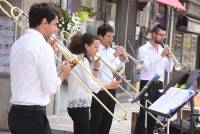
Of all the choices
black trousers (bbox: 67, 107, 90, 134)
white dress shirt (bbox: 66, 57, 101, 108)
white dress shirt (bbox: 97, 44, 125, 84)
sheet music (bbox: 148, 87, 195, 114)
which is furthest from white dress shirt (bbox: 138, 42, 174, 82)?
sheet music (bbox: 148, 87, 195, 114)

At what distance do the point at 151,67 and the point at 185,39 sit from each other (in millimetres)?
11648

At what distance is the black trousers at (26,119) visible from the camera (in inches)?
167

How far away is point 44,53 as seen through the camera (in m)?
4.18

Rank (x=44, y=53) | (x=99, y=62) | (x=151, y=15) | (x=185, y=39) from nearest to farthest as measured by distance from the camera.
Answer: (x=44, y=53), (x=99, y=62), (x=151, y=15), (x=185, y=39)

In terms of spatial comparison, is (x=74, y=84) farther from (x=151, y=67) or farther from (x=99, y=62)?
(x=151, y=67)

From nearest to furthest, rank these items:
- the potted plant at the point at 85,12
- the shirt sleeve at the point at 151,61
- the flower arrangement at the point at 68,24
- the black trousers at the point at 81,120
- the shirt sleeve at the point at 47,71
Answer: the shirt sleeve at the point at 47,71 → the black trousers at the point at 81,120 → the shirt sleeve at the point at 151,61 → the flower arrangement at the point at 68,24 → the potted plant at the point at 85,12

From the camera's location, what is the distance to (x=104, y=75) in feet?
23.2

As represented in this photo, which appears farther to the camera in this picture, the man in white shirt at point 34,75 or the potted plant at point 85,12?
the potted plant at point 85,12

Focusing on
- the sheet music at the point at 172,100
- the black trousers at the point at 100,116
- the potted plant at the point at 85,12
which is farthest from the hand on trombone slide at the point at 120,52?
the potted plant at the point at 85,12

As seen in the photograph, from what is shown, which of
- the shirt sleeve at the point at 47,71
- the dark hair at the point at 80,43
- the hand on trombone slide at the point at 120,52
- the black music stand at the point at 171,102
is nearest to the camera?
the shirt sleeve at the point at 47,71

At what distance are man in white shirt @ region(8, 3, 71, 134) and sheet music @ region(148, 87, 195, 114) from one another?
1260mm

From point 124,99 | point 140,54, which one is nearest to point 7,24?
point 140,54

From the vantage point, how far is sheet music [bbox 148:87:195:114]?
16.6ft

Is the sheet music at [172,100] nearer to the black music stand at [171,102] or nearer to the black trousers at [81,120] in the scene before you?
the black music stand at [171,102]
